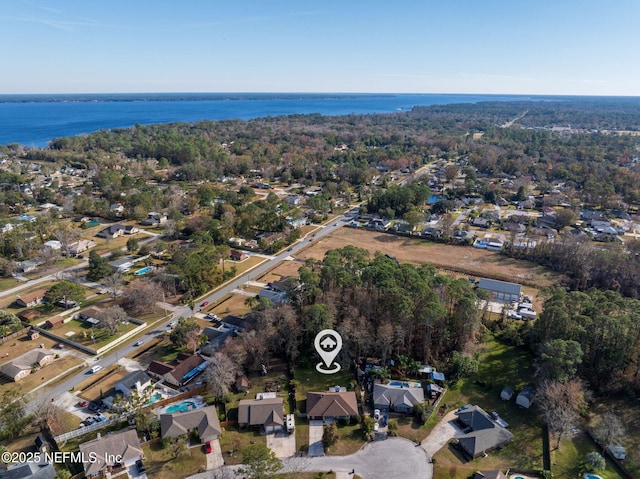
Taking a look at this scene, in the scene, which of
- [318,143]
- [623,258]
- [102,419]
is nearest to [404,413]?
[102,419]

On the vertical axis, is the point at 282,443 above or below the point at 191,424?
below

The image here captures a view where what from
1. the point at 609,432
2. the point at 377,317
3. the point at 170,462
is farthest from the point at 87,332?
the point at 609,432

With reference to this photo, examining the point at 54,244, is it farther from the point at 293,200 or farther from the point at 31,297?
the point at 293,200

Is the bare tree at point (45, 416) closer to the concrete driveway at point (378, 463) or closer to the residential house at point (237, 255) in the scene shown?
the concrete driveway at point (378, 463)

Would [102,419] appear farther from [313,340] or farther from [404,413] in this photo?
[404,413]

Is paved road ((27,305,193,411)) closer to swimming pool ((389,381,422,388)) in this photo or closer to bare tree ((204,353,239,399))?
bare tree ((204,353,239,399))

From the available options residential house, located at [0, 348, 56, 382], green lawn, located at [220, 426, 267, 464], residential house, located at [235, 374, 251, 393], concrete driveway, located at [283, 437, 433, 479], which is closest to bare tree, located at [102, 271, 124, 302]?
residential house, located at [0, 348, 56, 382]
